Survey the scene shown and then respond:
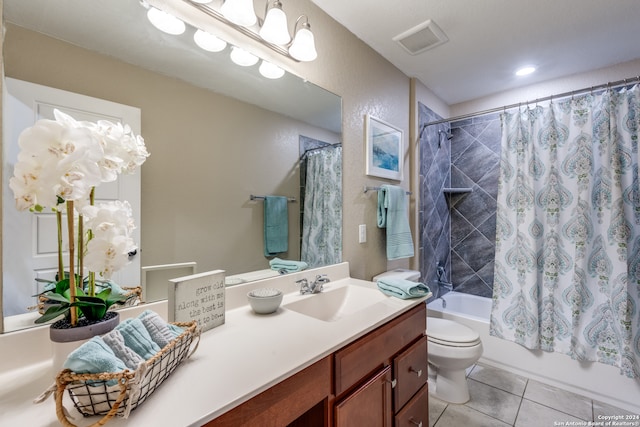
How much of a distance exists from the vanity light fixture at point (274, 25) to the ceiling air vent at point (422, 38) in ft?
3.01

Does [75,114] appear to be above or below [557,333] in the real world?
above

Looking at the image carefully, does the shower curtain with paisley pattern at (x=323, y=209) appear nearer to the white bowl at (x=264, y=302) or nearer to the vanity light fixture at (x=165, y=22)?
the white bowl at (x=264, y=302)

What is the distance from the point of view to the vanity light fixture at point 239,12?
3.51ft

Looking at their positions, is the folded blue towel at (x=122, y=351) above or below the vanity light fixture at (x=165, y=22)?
below

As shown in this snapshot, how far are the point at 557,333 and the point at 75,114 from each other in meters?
2.88

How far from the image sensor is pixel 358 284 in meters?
1.49

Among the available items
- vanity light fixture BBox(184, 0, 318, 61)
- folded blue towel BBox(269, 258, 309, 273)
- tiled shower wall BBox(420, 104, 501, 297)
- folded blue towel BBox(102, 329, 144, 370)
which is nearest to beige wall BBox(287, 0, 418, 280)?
vanity light fixture BBox(184, 0, 318, 61)

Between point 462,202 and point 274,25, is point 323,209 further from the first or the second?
point 462,202

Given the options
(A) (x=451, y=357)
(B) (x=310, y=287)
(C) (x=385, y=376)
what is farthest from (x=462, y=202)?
(C) (x=385, y=376)

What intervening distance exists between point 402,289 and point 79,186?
1.17 metres

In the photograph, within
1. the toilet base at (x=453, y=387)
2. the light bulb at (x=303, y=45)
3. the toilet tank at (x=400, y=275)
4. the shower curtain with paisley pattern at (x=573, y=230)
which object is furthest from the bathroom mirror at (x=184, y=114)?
the shower curtain with paisley pattern at (x=573, y=230)

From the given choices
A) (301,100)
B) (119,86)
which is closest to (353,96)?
(301,100)

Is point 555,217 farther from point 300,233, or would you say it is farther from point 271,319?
point 271,319

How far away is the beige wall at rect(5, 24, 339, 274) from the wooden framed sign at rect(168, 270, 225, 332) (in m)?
0.19
